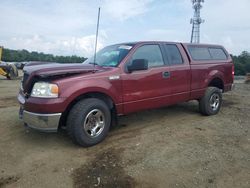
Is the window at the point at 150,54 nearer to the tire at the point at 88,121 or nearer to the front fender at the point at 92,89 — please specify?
the front fender at the point at 92,89

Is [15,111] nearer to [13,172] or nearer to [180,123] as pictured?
[13,172]

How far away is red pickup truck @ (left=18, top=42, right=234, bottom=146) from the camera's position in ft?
14.5

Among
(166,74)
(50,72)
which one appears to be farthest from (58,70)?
(166,74)

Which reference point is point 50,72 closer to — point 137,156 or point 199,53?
point 137,156

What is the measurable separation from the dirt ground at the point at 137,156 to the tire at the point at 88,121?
6.8 inches

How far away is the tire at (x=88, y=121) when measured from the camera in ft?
14.7

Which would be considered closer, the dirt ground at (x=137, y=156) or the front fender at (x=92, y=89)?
the dirt ground at (x=137, y=156)

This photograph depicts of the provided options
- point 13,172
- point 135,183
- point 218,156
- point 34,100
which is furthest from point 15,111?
point 218,156

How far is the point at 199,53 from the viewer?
684 cm

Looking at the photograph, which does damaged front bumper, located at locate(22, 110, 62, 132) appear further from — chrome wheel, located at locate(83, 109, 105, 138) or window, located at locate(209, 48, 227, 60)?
window, located at locate(209, 48, 227, 60)

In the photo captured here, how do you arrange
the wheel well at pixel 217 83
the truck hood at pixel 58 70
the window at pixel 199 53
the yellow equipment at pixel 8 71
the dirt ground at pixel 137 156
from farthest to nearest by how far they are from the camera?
the yellow equipment at pixel 8 71
the wheel well at pixel 217 83
the window at pixel 199 53
the truck hood at pixel 58 70
the dirt ground at pixel 137 156

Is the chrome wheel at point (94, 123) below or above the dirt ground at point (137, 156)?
above

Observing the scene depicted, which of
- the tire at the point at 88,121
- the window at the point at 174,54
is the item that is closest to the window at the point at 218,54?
the window at the point at 174,54

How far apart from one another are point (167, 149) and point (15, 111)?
14.2 feet
